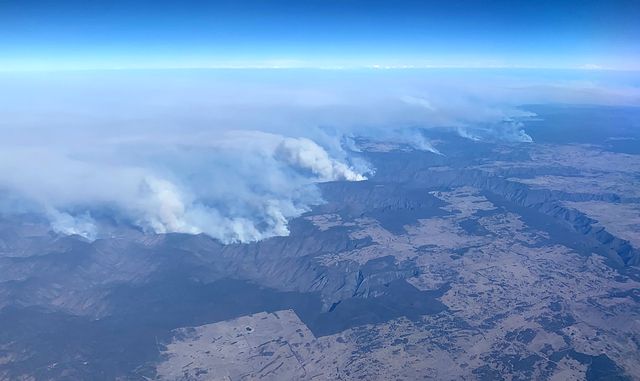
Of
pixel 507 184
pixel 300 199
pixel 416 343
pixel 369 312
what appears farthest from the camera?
pixel 507 184

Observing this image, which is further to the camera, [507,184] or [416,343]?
[507,184]

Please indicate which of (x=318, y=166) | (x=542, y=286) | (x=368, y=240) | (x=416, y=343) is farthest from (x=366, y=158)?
(x=416, y=343)

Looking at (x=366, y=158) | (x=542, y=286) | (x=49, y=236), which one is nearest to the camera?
(x=542, y=286)

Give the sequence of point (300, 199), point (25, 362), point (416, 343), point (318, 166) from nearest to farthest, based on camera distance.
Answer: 1. point (25, 362)
2. point (416, 343)
3. point (300, 199)
4. point (318, 166)

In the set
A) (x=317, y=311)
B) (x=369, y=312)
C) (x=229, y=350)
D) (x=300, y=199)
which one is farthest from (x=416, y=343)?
(x=300, y=199)

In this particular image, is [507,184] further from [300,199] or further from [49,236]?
[49,236]

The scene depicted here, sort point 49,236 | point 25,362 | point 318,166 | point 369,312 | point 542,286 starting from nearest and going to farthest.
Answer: point 25,362 < point 369,312 < point 542,286 < point 49,236 < point 318,166

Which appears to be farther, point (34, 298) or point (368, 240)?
point (368, 240)

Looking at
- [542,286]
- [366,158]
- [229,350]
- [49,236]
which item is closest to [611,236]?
[542,286]

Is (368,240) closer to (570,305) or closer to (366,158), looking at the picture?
(570,305)
